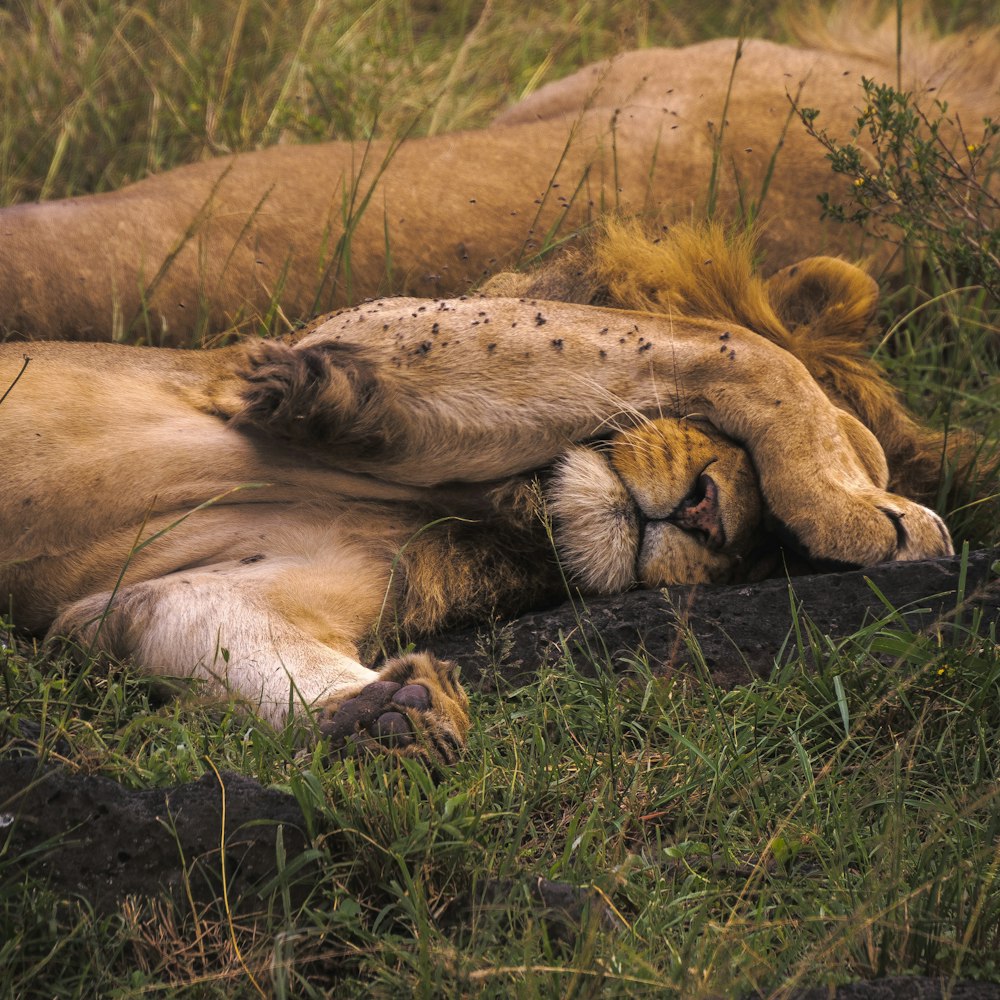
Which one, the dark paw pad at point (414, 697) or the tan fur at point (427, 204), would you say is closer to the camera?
the dark paw pad at point (414, 697)

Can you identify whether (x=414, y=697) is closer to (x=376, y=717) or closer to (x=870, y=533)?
(x=376, y=717)

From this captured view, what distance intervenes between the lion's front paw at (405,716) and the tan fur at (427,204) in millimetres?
1615

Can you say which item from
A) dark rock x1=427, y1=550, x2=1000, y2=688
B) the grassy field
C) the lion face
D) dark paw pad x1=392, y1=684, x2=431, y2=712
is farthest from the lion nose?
dark paw pad x1=392, y1=684, x2=431, y2=712

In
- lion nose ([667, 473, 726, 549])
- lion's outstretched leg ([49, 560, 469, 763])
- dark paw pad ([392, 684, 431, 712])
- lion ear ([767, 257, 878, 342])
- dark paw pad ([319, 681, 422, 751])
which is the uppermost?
lion ear ([767, 257, 878, 342])

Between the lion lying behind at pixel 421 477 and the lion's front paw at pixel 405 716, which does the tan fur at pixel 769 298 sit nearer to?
the lion lying behind at pixel 421 477

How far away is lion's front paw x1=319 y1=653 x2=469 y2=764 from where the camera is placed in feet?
7.14

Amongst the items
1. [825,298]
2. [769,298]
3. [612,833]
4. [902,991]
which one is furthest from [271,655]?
[825,298]

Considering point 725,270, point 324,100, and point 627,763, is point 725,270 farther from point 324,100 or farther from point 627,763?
point 324,100

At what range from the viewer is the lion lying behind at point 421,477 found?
270 cm

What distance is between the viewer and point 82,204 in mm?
3713

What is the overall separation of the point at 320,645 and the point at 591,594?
63cm

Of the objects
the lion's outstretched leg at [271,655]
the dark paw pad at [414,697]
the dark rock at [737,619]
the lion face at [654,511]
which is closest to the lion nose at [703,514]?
the lion face at [654,511]

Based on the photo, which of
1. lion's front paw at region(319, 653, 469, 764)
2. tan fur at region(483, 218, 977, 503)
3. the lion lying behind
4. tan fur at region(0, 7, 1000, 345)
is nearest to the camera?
lion's front paw at region(319, 653, 469, 764)

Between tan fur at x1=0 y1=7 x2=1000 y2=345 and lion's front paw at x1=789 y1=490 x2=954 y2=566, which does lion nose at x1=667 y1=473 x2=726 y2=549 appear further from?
tan fur at x1=0 y1=7 x2=1000 y2=345
